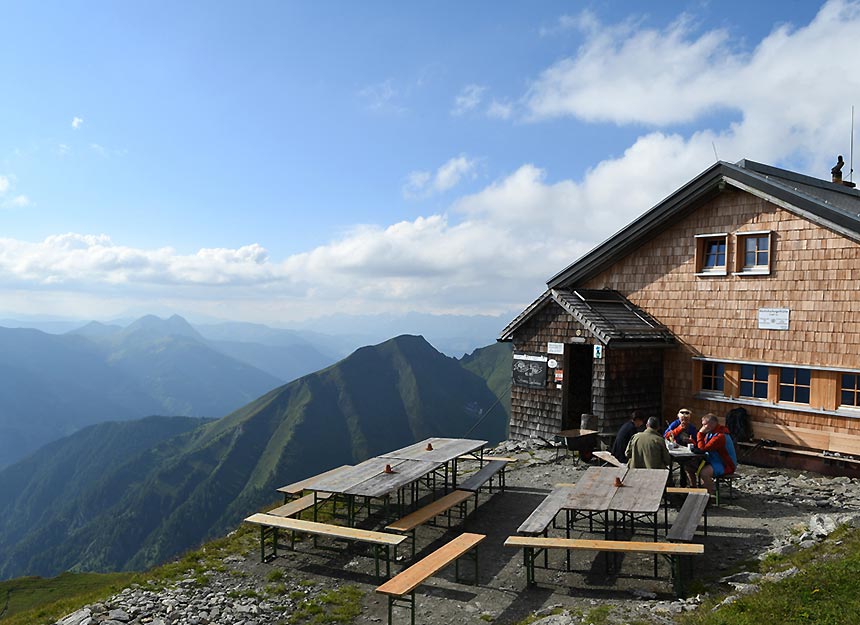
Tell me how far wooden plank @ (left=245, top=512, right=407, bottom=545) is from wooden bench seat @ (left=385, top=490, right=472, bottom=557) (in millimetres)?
265

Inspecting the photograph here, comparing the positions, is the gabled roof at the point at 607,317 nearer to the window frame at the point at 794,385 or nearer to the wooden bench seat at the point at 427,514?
the window frame at the point at 794,385

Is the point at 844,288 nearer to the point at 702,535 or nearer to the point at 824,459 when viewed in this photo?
the point at 824,459

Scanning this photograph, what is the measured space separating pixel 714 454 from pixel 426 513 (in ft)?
17.6

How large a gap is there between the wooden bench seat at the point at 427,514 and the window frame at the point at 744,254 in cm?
921

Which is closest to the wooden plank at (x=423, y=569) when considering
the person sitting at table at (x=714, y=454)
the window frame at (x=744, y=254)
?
the person sitting at table at (x=714, y=454)

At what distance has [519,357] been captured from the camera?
18234 millimetres

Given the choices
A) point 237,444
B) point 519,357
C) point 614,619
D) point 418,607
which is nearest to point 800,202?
point 519,357

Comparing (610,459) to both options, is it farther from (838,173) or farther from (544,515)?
(838,173)

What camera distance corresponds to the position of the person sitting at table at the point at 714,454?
1112 centimetres

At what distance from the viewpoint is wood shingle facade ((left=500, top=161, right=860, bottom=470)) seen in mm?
14031

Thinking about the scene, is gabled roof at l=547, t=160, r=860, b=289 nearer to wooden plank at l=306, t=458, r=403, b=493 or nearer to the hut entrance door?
the hut entrance door

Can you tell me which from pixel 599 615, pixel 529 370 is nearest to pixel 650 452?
pixel 599 615

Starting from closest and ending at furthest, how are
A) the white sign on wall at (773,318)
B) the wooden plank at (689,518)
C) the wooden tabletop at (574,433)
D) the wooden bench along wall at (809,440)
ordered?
the wooden plank at (689,518) → the wooden bench along wall at (809,440) → the white sign on wall at (773,318) → the wooden tabletop at (574,433)

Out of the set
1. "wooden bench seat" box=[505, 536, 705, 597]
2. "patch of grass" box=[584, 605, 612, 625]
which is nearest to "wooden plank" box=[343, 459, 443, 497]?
"wooden bench seat" box=[505, 536, 705, 597]
